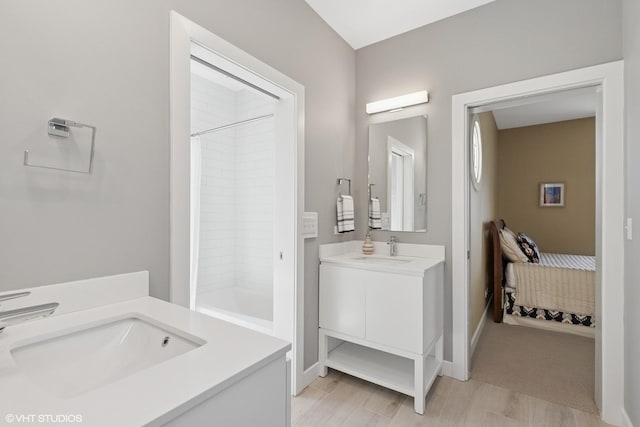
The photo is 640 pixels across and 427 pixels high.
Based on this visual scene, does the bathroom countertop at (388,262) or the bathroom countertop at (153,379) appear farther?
the bathroom countertop at (388,262)

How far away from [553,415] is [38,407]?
242 cm

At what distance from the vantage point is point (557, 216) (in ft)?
16.6

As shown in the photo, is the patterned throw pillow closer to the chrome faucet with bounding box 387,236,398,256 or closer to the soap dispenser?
the chrome faucet with bounding box 387,236,398,256

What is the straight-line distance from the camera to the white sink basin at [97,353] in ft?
2.56

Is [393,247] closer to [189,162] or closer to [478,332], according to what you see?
[478,332]

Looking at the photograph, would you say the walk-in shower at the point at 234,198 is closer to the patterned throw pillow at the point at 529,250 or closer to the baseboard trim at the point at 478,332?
the baseboard trim at the point at 478,332

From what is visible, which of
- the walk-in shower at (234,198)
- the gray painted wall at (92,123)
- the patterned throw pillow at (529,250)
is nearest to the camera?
the gray painted wall at (92,123)

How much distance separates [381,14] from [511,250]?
9.27 ft

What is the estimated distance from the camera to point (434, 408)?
6.19 feet

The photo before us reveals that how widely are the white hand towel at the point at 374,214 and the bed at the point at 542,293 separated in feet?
5.63

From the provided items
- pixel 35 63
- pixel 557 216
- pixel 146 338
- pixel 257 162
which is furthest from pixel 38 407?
pixel 557 216

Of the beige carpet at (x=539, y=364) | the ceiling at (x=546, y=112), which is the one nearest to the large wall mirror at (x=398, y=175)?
the beige carpet at (x=539, y=364)

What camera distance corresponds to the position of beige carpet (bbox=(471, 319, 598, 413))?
80.4 inches

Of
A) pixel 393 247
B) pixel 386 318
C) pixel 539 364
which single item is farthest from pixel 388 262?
pixel 539 364
